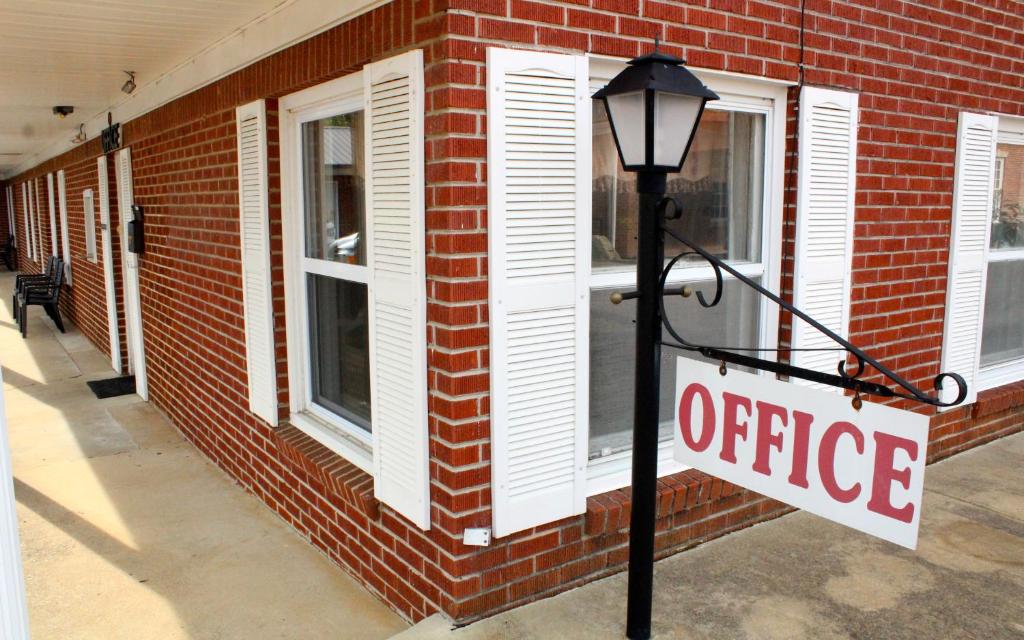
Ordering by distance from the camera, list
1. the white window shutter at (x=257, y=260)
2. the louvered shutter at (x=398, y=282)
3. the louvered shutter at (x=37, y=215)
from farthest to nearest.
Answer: the louvered shutter at (x=37, y=215), the white window shutter at (x=257, y=260), the louvered shutter at (x=398, y=282)

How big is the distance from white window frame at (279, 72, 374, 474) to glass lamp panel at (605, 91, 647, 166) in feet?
5.96

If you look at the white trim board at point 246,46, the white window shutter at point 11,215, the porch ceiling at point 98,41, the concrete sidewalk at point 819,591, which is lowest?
the concrete sidewalk at point 819,591

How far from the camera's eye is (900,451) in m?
2.08

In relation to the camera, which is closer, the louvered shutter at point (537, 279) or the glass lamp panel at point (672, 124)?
the glass lamp panel at point (672, 124)

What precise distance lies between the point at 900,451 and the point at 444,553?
1618 mm

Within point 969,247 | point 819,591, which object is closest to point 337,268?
point 819,591

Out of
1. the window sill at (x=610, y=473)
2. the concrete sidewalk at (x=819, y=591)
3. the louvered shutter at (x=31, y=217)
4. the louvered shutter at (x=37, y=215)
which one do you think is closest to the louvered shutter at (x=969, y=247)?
the concrete sidewalk at (x=819, y=591)

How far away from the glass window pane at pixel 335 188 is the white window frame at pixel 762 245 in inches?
48.9

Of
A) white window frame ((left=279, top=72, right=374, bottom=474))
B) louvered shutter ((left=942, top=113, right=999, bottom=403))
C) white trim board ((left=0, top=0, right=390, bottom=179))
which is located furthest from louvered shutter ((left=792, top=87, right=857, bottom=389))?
white window frame ((left=279, top=72, right=374, bottom=474))

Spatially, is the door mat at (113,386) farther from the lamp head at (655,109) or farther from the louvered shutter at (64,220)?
the lamp head at (655,109)

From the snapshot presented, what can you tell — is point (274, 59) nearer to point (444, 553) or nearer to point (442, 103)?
point (442, 103)

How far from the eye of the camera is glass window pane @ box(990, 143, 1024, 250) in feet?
16.5

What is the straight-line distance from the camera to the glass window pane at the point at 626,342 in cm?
336

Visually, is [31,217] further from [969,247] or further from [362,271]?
[969,247]
